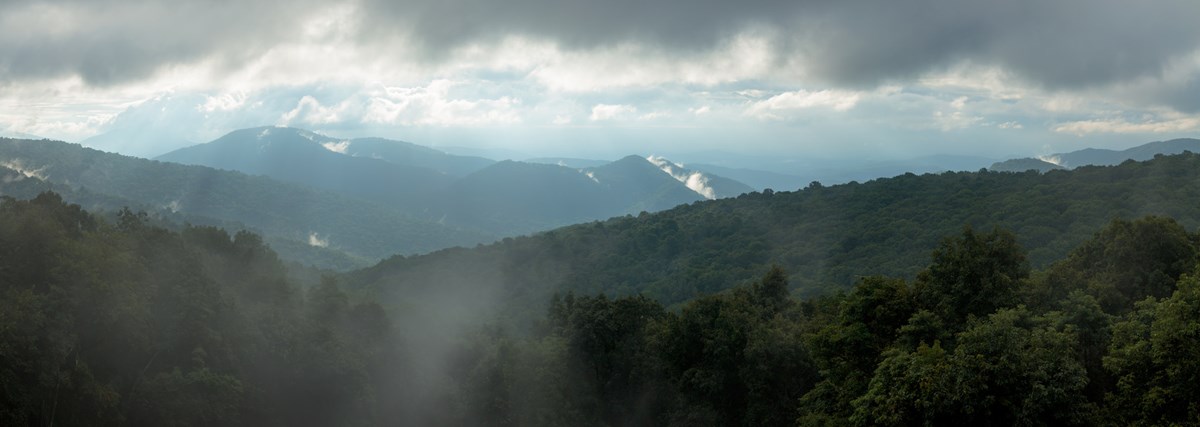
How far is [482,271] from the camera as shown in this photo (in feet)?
365

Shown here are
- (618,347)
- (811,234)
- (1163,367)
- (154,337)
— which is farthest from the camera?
(811,234)

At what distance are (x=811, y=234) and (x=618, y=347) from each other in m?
72.3

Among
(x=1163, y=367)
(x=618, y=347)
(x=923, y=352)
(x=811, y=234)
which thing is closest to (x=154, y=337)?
(x=618, y=347)

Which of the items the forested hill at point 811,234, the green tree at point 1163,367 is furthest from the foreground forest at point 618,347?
the forested hill at point 811,234

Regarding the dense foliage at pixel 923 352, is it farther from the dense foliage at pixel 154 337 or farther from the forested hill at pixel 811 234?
the forested hill at pixel 811 234

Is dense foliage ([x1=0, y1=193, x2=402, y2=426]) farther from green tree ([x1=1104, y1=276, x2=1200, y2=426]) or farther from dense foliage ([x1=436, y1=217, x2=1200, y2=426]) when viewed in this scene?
green tree ([x1=1104, y1=276, x2=1200, y2=426])

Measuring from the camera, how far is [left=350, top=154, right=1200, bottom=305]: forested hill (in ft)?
238

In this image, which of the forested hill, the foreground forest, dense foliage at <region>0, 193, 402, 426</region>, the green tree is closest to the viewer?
the green tree

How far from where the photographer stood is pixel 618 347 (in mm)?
40719

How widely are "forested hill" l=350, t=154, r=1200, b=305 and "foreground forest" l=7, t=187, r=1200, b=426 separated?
4051cm

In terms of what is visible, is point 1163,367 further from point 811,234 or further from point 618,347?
point 811,234

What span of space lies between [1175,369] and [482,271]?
10146 centimetres

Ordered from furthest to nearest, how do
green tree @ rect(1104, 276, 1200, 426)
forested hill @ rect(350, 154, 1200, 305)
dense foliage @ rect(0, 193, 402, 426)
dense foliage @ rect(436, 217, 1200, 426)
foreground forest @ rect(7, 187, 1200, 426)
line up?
forested hill @ rect(350, 154, 1200, 305)
dense foliage @ rect(0, 193, 402, 426)
foreground forest @ rect(7, 187, 1200, 426)
dense foliage @ rect(436, 217, 1200, 426)
green tree @ rect(1104, 276, 1200, 426)

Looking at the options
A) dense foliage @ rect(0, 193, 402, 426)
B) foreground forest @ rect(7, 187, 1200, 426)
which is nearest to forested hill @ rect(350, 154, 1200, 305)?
foreground forest @ rect(7, 187, 1200, 426)
